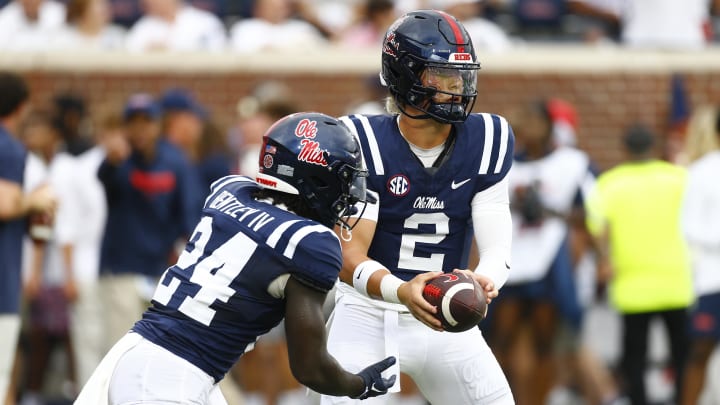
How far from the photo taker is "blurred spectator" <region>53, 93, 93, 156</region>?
9.91m

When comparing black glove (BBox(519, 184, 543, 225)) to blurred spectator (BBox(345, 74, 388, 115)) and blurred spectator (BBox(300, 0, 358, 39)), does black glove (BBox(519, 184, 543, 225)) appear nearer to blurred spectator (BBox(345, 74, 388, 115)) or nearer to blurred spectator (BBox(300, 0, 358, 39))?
blurred spectator (BBox(345, 74, 388, 115))

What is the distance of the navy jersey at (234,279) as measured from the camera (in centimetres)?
431

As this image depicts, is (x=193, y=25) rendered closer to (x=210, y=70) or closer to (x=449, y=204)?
(x=210, y=70)

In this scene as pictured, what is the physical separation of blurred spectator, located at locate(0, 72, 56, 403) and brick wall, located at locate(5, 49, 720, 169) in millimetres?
4786

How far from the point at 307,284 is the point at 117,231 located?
484 centimetres

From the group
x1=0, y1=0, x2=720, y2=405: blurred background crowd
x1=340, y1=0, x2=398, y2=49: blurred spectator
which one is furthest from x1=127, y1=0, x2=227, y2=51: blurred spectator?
x1=340, y1=0, x2=398, y2=49: blurred spectator

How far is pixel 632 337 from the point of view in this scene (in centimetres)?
927

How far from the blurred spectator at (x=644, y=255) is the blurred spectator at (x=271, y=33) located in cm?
371

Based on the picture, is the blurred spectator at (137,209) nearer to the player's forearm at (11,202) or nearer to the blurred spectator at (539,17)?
the player's forearm at (11,202)

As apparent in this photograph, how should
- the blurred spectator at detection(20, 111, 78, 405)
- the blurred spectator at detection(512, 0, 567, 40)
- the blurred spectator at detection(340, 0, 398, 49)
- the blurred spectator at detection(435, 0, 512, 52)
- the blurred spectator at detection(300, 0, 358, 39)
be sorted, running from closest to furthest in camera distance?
the blurred spectator at detection(20, 111, 78, 405), the blurred spectator at detection(340, 0, 398, 49), the blurred spectator at detection(435, 0, 512, 52), the blurred spectator at detection(300, 0, 358, 39), the blurred spectator at detection(512, 0, 567, 40)

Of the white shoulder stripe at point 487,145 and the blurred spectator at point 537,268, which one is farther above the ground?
the white shoulder stripe at point 487,145

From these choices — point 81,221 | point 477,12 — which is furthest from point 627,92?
point 81,221

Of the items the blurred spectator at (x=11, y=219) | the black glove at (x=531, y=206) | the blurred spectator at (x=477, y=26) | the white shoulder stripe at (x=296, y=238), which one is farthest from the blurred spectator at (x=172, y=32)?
the white shoulder stripe at (x=296, y=238)

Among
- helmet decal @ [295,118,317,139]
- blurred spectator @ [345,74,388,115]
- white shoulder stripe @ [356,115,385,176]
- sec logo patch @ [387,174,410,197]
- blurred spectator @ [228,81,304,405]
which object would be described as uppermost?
helmet decal @ [295,118,317,139]
